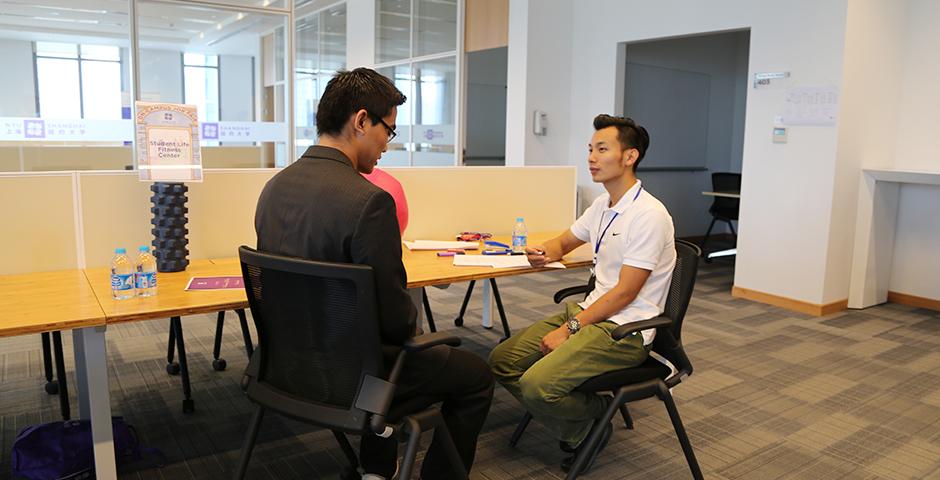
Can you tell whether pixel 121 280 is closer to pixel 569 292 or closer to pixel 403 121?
pixel 569 292

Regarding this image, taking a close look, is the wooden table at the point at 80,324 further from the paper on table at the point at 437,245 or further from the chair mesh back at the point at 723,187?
the chair mesh back at the point at 723,187

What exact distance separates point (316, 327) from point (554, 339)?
0.94 metres

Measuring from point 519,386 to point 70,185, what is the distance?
1738mm

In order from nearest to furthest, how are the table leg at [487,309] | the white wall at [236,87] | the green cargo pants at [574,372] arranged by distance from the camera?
the green cargo pants at [574,372]
the table leg at [487,309]
the white wall at [236,87]

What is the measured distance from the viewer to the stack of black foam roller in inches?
97.0

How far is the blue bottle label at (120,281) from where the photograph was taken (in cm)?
204

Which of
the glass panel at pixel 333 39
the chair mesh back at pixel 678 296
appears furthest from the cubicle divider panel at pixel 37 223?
the glass panel at pixel 333 39

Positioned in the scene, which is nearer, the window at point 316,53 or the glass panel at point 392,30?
the glass panel at point 392,30

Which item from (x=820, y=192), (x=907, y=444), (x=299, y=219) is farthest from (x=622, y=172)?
(x=820, y=192)

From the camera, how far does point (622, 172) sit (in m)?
2.35

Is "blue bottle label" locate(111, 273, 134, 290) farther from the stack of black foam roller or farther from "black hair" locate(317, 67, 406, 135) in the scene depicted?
"black hair" locate(317, 67, 406, 135)

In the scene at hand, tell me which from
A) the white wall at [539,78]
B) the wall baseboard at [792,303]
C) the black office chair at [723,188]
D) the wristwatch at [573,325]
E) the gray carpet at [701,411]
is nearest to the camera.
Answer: the wristwatch at [573,325]

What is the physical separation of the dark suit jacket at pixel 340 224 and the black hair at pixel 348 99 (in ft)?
0.25

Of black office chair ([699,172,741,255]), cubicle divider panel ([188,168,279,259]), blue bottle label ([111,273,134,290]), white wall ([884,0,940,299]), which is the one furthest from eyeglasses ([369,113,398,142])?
black office chair ([699,172,741,255])
